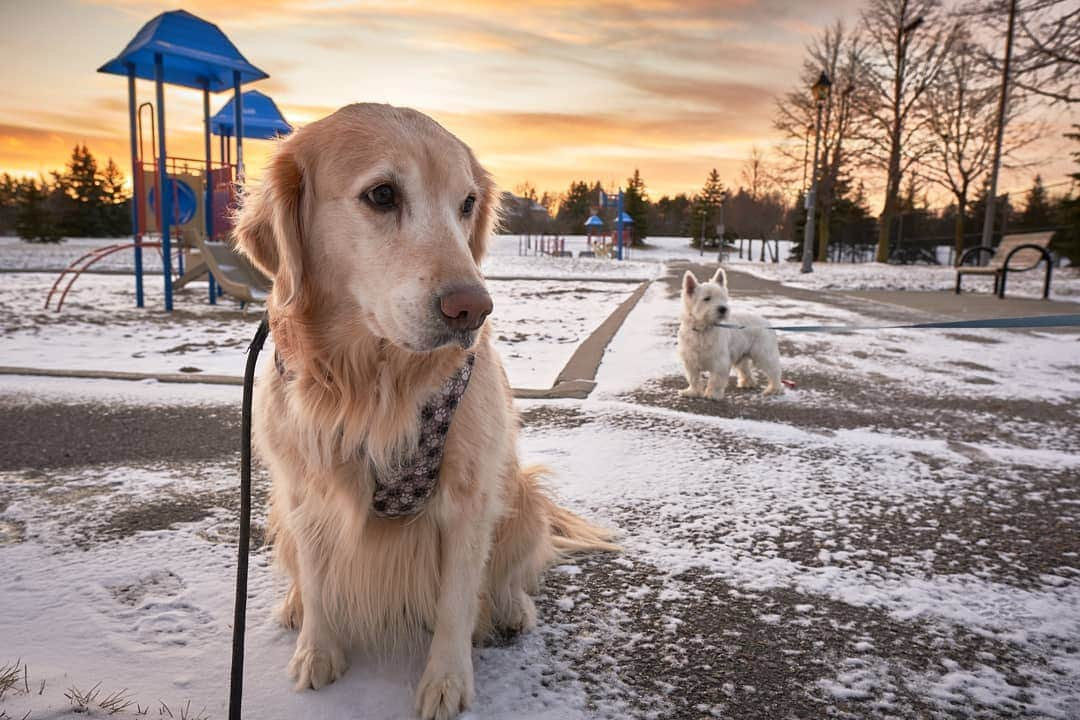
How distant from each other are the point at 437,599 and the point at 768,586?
4.04 feet

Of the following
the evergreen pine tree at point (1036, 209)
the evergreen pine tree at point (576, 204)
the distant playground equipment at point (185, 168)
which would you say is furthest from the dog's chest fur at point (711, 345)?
the evergreen pine tree at point (576, 204)

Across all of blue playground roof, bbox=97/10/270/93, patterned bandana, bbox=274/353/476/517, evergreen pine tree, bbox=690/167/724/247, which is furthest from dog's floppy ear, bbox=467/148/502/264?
evergreen pine tree, bbox=690/167/724/247

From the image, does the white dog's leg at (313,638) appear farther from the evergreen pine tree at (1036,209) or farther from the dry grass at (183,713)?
the evergreen pine tree at (1036,209)

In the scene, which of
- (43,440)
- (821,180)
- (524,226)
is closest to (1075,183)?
(821,180)

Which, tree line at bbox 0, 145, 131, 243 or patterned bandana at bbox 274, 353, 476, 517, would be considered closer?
patterned bandana at bbox 274, 353, 476, 517

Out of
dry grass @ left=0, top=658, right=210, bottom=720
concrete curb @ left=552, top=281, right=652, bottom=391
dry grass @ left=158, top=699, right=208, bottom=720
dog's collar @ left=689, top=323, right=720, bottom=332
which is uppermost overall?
dog's collar @ left=689, top=323, right=720, bottom=332

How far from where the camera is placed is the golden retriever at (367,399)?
1.71 meters

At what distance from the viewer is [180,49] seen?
10141mm

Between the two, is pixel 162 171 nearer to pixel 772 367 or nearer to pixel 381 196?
pixel 772 367

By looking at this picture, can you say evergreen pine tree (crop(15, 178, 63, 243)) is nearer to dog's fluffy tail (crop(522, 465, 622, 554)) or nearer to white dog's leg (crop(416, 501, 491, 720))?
dog's fluffy tail (crop(522, 465, 622, 554))

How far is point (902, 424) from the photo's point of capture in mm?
4469

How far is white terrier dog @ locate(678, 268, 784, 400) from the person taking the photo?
5277mm

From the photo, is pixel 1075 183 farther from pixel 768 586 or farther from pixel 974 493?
pixel 768 586

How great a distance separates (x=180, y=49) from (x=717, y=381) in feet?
33.6
